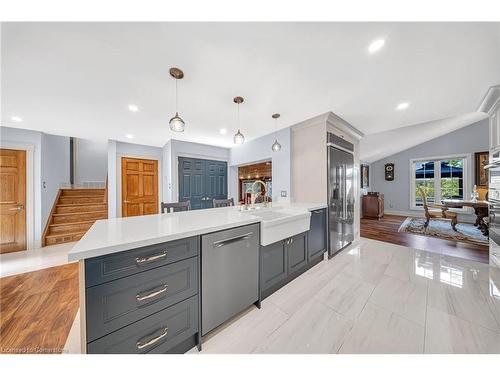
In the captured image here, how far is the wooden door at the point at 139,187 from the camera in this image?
420 cm

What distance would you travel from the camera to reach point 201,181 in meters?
4.34

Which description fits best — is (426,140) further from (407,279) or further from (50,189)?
(50,189)

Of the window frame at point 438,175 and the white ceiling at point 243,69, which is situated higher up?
the white ceiling at point 243,69

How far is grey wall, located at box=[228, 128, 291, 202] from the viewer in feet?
10.5

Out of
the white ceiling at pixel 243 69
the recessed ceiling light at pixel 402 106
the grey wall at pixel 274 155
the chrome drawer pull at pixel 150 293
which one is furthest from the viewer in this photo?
A: the grey wall at pixel 274 155

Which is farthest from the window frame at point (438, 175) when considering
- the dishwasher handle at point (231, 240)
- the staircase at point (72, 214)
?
the staircase at point (72, 214)

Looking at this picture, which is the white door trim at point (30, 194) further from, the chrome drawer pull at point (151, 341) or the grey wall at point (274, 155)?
the chrome drawer pull at point (151, 341)

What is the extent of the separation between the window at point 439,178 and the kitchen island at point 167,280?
22.7 ft

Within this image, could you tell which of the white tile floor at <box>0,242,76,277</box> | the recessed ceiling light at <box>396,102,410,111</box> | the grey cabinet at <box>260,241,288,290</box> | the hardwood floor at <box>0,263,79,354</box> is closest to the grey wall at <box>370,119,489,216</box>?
the recessed ceiling light at <box>396,102,410,111</box>

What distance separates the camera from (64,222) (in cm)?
383

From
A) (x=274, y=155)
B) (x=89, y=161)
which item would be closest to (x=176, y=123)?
(x=274, y=155)
